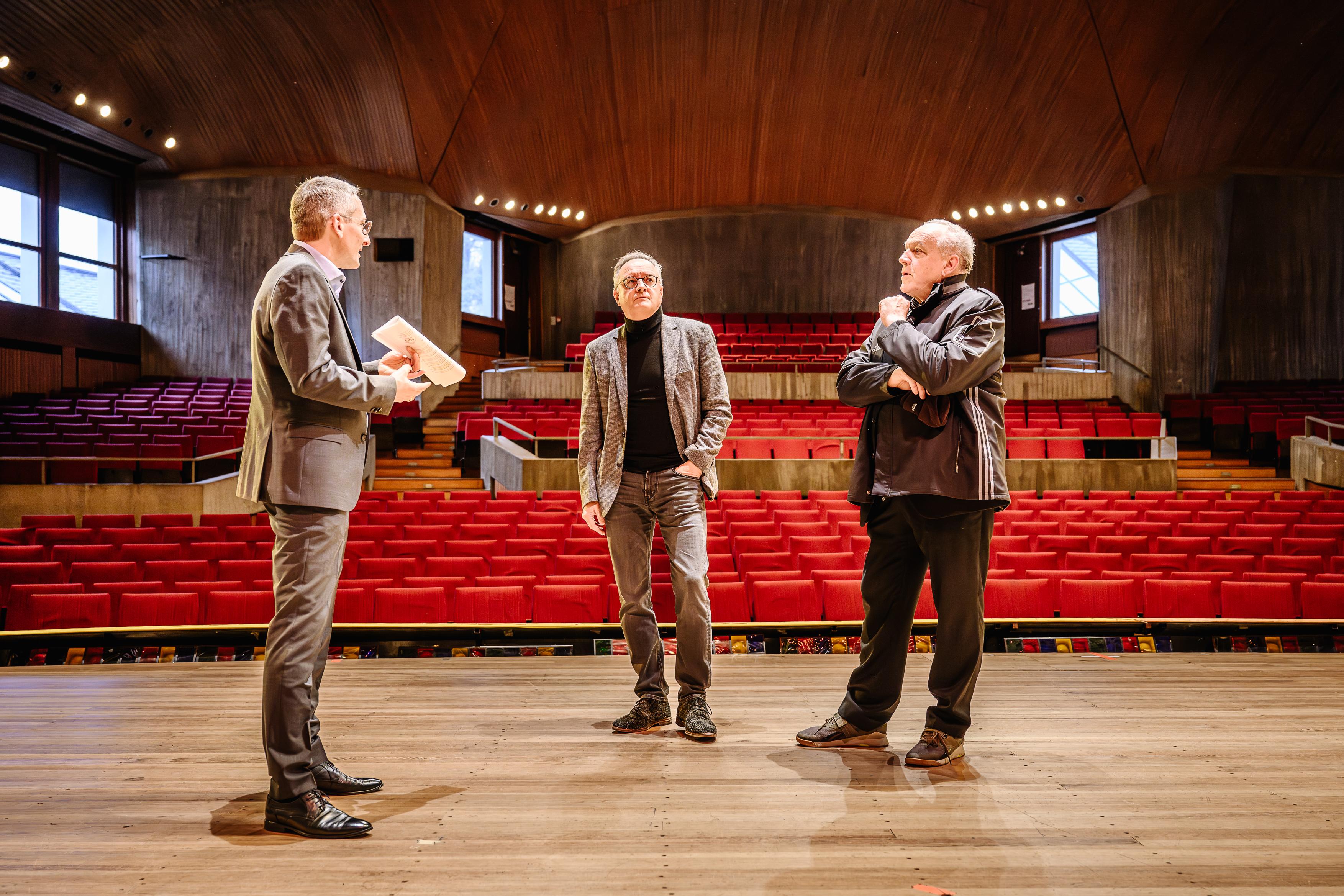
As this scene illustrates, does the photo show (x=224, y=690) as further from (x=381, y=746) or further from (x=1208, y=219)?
(x=1208, y=219)

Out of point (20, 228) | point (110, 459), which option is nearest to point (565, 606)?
point (110, 459)

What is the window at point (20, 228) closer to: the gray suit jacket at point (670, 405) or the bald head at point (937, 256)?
the gray suit jacket at point (670, 405)

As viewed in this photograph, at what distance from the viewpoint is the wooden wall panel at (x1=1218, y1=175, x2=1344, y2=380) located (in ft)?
36.0

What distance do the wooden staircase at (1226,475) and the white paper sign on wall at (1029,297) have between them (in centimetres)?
504

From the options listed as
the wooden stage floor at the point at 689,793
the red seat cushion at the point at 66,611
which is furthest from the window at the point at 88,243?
the wooden stage floor at the point at 689,793

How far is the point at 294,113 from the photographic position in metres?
11.1

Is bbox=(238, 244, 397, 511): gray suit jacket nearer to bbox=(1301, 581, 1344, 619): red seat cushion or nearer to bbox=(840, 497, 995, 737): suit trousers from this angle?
bbox=(840, 497, 995, 737): suit trousers

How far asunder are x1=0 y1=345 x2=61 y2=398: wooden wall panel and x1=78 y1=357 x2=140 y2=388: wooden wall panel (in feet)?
1.06

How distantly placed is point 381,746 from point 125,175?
526 inches

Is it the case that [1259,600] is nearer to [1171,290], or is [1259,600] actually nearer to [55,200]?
[1171,290]

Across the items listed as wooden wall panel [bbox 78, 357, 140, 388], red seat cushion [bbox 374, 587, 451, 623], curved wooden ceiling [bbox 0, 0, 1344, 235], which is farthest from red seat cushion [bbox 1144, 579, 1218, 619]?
wooden wall panel [bbox 78, 357, 140, 388]

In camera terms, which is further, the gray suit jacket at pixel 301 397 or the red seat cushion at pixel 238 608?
the red seat cushion at pixel 238 608

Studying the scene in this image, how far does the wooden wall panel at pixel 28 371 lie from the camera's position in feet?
34.5

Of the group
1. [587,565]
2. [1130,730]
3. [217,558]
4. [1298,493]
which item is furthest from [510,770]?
[1298,493]
